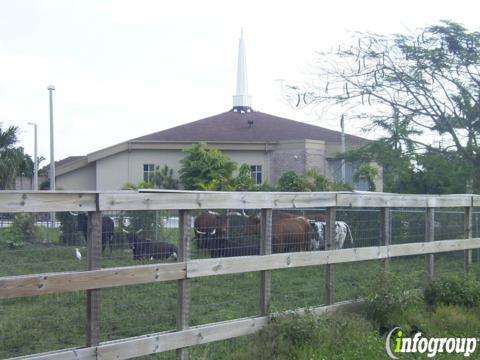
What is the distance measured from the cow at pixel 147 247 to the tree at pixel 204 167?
2310 centimetres

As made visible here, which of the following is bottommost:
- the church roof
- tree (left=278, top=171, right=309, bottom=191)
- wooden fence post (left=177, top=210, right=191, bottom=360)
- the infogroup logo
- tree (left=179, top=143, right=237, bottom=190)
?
the infogroup logo

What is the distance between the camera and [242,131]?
3675 cm

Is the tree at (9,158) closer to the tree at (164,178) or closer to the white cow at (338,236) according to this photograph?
the tree at (164,178)

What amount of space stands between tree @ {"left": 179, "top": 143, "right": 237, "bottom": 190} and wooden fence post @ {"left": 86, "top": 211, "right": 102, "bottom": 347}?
81.1 feet

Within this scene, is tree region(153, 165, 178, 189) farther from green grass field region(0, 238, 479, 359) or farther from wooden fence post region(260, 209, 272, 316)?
wooden fence post region(260, 209, 272, 316)

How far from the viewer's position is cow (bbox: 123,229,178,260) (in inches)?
242

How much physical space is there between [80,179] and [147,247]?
107 ft

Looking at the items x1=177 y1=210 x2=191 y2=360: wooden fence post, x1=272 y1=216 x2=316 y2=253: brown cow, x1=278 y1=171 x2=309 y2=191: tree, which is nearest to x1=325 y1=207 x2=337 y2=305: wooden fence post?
x1=272 y1=216 x2=316 y2=253: brown cow

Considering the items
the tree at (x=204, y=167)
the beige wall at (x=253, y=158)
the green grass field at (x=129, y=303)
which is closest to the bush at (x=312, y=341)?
the green grass field at (x=129, y=303)

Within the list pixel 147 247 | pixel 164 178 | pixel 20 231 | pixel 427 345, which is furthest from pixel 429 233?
pixel 164 178

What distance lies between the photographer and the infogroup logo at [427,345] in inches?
267

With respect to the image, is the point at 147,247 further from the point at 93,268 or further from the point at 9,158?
the point at 9,158

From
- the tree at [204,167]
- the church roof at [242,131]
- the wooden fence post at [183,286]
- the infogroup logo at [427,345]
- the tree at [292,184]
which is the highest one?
the church roof at [242,131]

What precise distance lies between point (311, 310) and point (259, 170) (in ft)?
93.0
